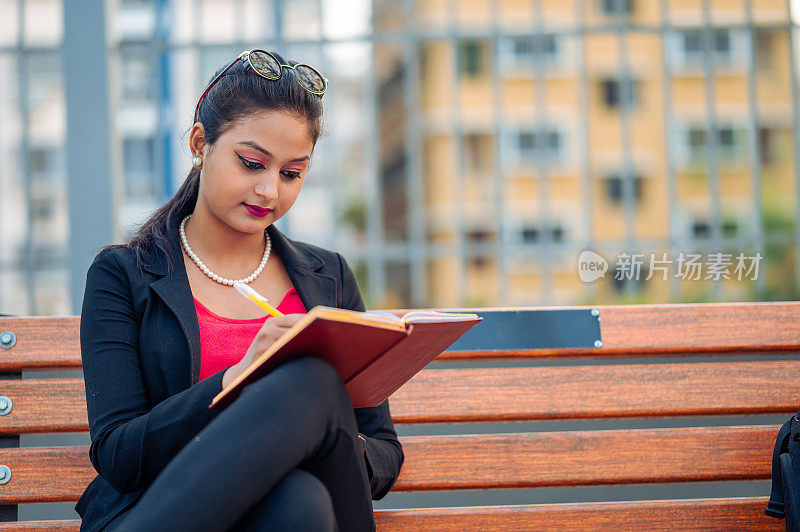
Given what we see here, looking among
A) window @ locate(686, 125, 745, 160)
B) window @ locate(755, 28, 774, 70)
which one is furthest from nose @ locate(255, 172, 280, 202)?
window @ locate(755, 28, 774, 70)

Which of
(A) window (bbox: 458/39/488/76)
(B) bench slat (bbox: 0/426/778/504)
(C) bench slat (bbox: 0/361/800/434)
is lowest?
(B) bench slat (bbox: 0/426/778/504)

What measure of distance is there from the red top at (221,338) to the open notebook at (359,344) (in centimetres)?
35

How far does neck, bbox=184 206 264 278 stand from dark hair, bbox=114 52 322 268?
0.07 meters

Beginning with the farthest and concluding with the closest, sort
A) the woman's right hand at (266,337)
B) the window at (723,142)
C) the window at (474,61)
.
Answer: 1. the window at (474,61)
2. the window at (723,142)
3. the woman's right hand at (266,337)

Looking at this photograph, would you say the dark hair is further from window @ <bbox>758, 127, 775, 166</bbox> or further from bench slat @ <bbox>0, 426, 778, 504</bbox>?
window @ <bbox>758, 127, 775, 166</bbox>

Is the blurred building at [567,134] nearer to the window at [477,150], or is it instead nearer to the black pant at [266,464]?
the window at [477,150]

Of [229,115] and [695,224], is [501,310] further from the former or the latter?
[695,224]

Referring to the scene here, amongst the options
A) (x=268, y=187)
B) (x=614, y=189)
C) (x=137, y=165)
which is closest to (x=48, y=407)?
(x=268, y=187)

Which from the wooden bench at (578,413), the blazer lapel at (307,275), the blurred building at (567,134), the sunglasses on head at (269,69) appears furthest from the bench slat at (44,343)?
the blurred building at (567,134)

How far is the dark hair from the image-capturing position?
6.73 ft

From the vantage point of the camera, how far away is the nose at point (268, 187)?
2.03m

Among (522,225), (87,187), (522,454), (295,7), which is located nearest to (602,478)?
(522,454)

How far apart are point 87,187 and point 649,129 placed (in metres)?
30.4

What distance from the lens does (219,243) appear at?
7.31 ft
